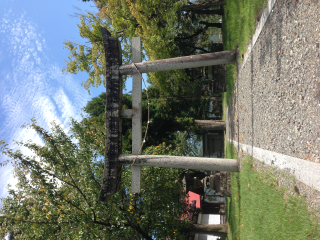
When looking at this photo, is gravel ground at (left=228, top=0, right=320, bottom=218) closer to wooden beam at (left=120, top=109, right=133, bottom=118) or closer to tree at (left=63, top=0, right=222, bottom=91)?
wooden beam at (left=120, top=109, right=133, bottom=118)

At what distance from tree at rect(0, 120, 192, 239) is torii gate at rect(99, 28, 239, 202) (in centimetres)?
205

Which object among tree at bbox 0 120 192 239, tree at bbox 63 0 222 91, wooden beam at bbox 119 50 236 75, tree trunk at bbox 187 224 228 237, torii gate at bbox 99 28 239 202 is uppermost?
tree at bbox 63 0 222 91

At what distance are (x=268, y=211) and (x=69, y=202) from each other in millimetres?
6221

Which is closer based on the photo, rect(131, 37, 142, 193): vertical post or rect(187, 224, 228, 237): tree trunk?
rect(131, 37, 142, 193): vertical post

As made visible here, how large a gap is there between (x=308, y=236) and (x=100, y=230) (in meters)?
6.88

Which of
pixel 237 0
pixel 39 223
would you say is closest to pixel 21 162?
pixel 39 223

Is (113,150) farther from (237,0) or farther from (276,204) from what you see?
(237,0)

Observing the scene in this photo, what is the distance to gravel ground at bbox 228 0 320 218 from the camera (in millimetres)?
3275

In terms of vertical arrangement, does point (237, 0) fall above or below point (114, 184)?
above

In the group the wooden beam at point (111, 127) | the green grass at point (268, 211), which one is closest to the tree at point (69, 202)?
the wooden beam at point (111, 127)

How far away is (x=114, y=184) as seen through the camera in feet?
20.5

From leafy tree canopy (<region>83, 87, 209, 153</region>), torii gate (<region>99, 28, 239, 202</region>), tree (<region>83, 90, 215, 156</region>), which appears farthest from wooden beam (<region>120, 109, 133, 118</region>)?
tree (<region>83, 90, 215, 156</region>)

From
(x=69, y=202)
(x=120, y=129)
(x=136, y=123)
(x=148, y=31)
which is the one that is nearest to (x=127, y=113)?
(x=136, y=123)

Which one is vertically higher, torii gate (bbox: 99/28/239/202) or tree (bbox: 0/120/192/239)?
torii gate (bbox: 99/28/239/202)
